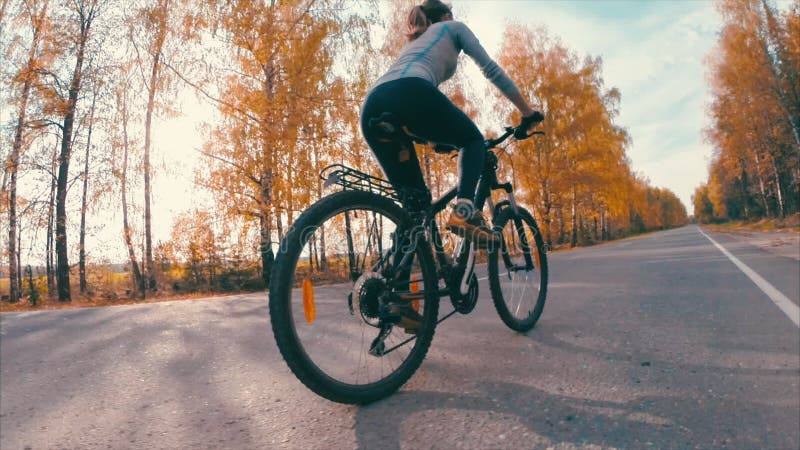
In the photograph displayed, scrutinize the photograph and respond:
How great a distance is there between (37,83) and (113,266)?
7412mm

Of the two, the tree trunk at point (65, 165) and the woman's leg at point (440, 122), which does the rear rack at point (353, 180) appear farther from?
the tree trunk at point (65, 165)

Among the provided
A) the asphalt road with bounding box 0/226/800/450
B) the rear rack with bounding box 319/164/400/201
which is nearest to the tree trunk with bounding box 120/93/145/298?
the asphalt road with bounding box 0/226/800/450

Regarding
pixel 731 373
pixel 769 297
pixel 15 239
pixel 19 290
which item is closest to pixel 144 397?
pixel 731 373

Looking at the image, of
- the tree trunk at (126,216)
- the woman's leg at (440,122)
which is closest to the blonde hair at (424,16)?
the woman's leg at (440,122)

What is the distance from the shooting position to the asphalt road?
54.3 inches

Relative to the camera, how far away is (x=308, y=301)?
1.87 meters

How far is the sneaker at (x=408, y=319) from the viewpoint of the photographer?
2029 millimetres

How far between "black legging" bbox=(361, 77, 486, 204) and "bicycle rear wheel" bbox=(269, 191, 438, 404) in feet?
1.13

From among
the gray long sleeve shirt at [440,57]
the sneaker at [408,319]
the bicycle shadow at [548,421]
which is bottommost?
the bicycle shadow at [548,421]

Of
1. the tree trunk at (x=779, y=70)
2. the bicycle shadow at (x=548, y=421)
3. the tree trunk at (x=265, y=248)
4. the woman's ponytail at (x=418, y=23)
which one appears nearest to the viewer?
the bicycle shadow at (x=548, y=421)

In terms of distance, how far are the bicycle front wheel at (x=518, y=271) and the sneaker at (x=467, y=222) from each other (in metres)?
0.23

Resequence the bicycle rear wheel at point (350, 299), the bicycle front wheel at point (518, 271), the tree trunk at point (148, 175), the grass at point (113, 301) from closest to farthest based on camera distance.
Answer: the bicycle rear wheel at point (350, 299) → the bicycle front wheel at point (518, 271) → the grass at point (113, 301) → the tree trunk at point (148, 175)

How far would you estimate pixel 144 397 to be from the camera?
6.34ft

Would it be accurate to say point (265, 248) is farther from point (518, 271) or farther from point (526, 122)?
point (526, 122)
